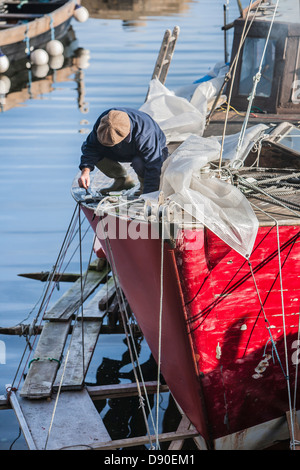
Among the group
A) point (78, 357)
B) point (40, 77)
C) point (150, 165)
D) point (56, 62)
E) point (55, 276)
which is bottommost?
point (78, 357)

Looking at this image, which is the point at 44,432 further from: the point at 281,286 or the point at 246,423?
the point at 281,286

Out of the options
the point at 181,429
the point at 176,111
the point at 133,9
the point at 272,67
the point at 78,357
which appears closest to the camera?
the point at 181,429

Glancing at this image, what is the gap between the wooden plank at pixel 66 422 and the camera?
5.85m

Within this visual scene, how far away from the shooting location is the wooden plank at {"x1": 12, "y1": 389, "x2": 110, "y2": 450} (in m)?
5.85

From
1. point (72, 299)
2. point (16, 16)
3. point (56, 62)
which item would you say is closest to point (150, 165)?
point (72, 299)

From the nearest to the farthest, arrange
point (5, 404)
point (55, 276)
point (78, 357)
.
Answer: point (5, 404) → point (78, 357) → point (55, 276)

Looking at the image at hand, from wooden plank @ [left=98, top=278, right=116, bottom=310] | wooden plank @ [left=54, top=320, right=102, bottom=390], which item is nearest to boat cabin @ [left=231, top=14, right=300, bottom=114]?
wooden plank @ [left=98, top=278, right=116, bottom=310]

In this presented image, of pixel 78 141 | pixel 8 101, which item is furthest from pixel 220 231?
pixel 8 101

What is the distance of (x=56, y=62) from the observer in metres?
23.6

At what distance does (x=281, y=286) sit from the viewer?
5.67 metres

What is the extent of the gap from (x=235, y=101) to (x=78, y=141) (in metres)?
7.01

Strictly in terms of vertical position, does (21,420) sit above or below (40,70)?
below

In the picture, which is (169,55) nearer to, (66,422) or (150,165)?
(150,165)

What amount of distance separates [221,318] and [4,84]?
16.7m
